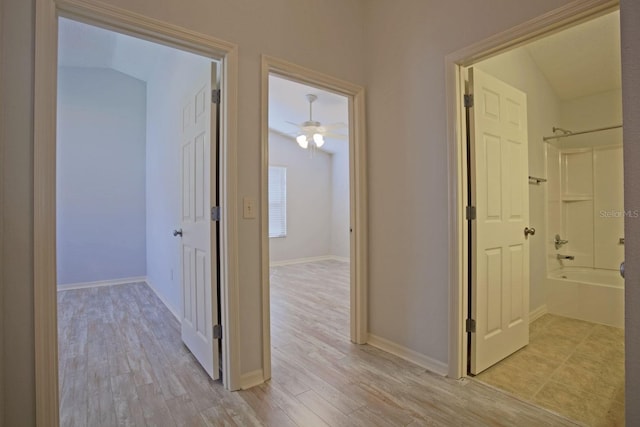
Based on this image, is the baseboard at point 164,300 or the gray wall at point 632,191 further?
the baseboard at point 164,300

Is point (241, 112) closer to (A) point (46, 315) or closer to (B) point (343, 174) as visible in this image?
(A) point (46, 315)

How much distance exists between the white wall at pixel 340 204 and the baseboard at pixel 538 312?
4267mm

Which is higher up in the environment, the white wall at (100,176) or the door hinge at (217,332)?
the white wall at (100,176)

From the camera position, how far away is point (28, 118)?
51.6 inches

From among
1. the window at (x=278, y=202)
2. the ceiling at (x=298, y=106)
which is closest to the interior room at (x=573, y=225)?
the ceiling at (x=298, y=106)

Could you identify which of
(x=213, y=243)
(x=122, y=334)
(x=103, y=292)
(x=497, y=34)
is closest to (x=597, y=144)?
(x=497, y=34)

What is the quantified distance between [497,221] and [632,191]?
134 centimetres

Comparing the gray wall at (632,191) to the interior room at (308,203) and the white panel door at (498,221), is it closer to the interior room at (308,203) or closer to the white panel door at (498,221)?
the white panel door at (498,221)

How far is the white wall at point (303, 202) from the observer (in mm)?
6887

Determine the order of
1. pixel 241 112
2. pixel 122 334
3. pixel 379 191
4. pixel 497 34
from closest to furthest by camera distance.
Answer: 1. pixel 497 34
2. pixel 241 112
3. pixel 379 191
4. pixel 122 334

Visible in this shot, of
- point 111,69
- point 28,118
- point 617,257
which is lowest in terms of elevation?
point 617,257

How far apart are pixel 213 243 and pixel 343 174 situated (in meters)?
5.64

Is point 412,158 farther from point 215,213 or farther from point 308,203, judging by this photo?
point 308,203

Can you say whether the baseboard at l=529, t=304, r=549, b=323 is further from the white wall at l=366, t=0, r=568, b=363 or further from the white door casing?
the white wall at l=366, t=0, r=568, b=363
